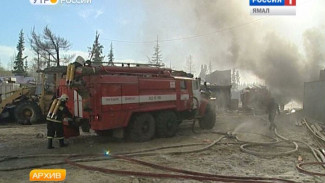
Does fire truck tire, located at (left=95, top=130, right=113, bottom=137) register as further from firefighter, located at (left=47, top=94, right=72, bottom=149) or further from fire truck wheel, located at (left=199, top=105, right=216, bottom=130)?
fire truck wheel, located at (left=199, top=105, right=216, bottom=130)

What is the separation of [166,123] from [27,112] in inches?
335

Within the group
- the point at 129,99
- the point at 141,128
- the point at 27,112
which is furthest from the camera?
the point at 27,112

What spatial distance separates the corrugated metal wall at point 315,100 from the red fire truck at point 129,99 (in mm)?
9230

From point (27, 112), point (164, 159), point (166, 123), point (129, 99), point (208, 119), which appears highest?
point (129, 99)

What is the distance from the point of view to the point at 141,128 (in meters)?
10.2

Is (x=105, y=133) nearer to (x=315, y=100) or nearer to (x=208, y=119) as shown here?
(x=208, y=119)

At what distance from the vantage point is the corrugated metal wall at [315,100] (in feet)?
57.2

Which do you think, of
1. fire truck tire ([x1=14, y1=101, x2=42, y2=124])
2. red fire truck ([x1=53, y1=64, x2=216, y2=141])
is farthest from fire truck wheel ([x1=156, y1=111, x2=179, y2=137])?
fire truck tire ([x1=14, y1=101, x2=42, y2=124])

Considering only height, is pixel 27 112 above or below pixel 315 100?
below

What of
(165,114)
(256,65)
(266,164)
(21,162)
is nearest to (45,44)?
(256,65)

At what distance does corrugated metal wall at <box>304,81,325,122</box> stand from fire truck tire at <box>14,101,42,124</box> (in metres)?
15.5

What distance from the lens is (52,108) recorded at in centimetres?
909

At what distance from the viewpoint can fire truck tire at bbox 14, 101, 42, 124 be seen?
50.9ft

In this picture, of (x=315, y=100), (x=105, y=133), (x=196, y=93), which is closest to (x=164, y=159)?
(x=105, y=133)
